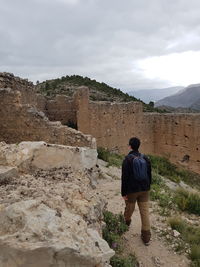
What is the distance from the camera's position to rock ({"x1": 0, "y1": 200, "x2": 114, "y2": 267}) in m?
2.53

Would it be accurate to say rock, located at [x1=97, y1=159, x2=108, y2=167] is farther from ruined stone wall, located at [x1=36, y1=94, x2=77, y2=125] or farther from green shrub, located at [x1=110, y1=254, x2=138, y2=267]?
green shrub, located at [x1=110, y1=254, x2=138, y2=267]

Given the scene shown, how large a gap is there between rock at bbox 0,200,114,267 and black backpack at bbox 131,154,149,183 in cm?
203

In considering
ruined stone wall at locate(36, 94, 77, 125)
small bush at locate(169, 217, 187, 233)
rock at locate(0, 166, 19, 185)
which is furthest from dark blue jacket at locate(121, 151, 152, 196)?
ruined stone wall at locate(36, 94, 77, 125)

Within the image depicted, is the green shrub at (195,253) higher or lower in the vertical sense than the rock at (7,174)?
lower

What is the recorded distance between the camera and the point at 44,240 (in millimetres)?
2562

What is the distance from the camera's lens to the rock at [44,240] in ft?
8.29

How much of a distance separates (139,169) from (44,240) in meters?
2.53

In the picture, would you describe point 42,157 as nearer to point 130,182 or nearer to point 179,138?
point 130,182

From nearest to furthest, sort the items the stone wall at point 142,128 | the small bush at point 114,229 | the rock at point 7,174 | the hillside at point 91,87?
the rock at point 7,174 < the small bush at point 114,229 < the stone wall at point 142,128 < the hillside at point 91,87

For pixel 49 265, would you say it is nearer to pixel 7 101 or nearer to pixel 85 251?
pixel 85 251

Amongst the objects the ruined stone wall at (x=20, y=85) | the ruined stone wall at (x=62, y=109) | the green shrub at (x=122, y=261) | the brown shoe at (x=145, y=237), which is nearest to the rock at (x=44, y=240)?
the green shrub at (x=122, y=261)

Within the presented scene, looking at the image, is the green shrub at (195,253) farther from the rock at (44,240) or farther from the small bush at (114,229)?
the rock at (44,240)

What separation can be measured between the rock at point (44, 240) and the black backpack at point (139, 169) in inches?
79.8

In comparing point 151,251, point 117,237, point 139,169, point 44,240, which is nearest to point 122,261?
point 117,237
